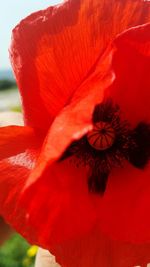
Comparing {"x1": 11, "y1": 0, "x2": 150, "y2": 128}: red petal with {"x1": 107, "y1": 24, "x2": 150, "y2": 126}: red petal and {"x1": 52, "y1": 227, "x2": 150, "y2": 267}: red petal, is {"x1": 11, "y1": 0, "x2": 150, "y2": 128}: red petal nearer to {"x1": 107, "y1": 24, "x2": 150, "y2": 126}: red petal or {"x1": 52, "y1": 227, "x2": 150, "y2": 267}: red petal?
{"x1": 107, "y1": 24, "x2": 150, "y2": 126}: red petal

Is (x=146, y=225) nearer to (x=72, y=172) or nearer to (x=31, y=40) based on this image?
(x=72, y=172)

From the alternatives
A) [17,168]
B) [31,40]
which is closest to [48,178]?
[17,168]

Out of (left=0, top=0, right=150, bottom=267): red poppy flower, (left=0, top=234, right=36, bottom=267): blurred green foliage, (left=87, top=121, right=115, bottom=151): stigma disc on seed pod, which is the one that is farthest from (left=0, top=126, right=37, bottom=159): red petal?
(left=0, top=234, right=36, bottom=267): blurred green foliage

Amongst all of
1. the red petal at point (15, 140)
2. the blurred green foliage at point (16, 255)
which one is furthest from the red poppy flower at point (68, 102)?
the blurred green foliage at point (16, 255)

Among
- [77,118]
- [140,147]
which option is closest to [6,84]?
[140,147]

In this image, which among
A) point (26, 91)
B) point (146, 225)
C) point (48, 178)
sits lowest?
point (146, 225)
